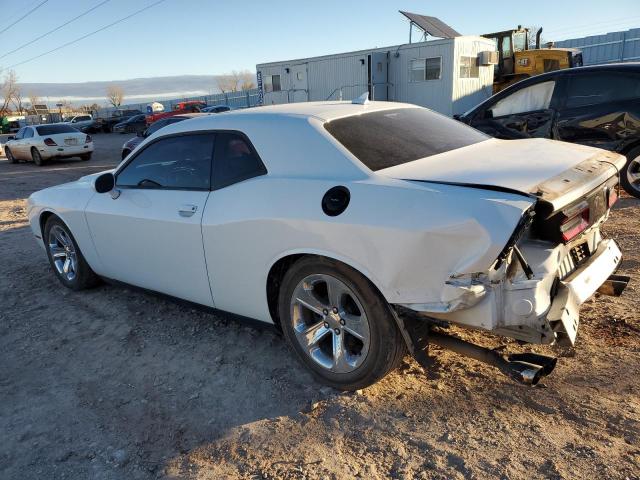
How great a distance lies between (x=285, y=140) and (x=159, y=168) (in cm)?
121

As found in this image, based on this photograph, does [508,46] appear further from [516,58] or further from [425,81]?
[425,81]

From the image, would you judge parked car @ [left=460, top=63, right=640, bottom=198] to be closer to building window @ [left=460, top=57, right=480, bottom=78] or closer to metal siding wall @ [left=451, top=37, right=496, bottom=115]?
metal siding wall @ [left=451, top=37, right=496, bottom=115]

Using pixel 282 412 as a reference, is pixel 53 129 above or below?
above

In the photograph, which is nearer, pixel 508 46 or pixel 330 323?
pixel 330 323

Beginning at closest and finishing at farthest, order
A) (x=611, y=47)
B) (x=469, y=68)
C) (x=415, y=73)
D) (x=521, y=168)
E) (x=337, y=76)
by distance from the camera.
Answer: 1. (x=521, y=168)
2. (x=469, y=68)
3. (x=415, y=73)
4. (x=337, y=76)
5. (x=611, y=47)

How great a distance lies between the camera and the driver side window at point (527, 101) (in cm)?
709

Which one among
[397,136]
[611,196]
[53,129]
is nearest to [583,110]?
[611,196]

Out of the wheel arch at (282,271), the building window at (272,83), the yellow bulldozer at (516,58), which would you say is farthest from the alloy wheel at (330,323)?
the building window at (272,83)

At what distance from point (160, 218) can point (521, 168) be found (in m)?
2.31

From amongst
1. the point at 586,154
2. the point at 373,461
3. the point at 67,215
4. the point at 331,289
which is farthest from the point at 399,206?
the point at 67,215

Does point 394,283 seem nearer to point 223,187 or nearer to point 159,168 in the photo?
point 223,187

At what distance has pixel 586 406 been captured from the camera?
257 centimetres

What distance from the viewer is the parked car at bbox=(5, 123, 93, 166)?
16.8 m

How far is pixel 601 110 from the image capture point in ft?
21.3
